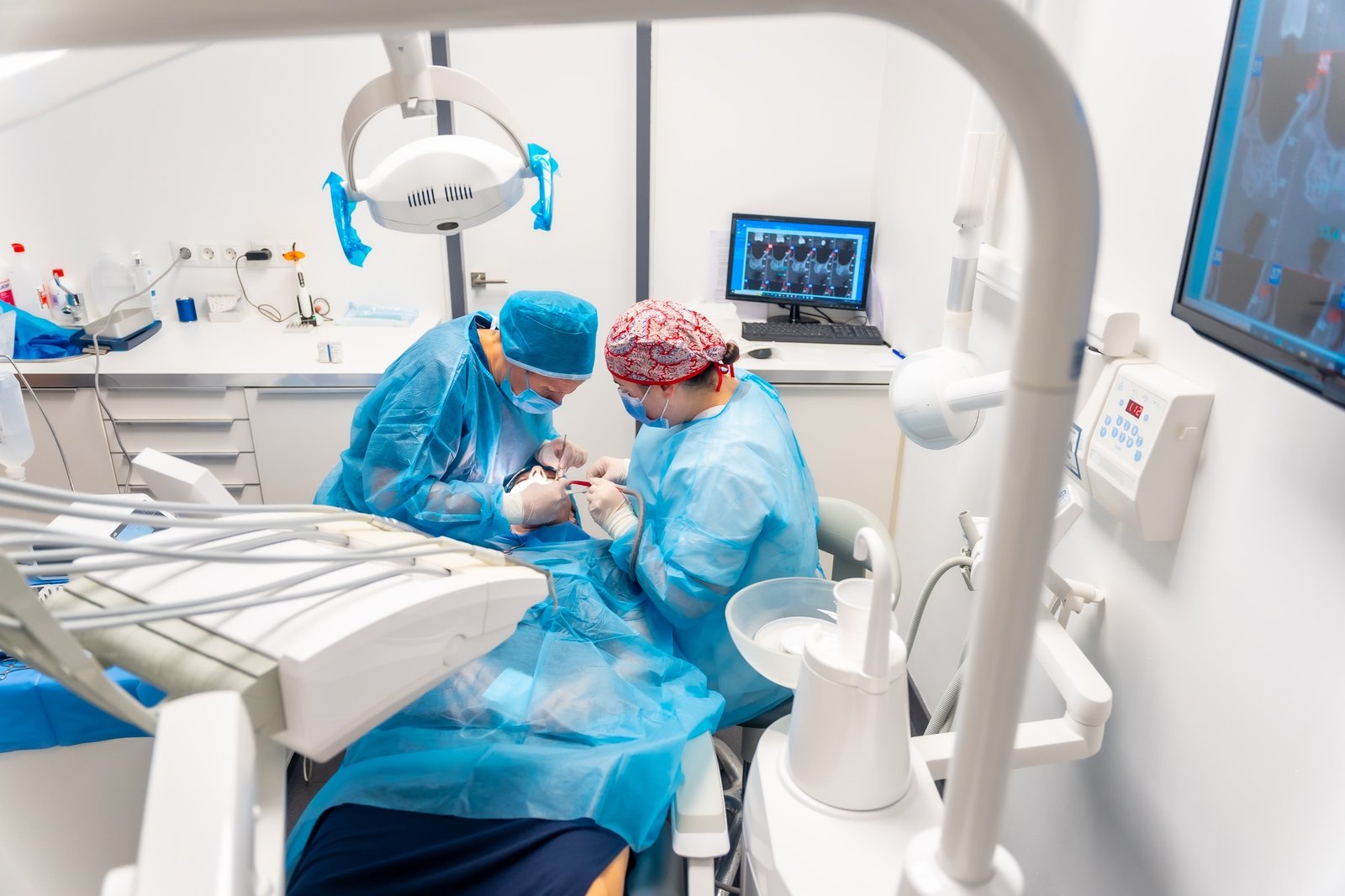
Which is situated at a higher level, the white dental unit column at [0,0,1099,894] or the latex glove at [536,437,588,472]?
the white dental unit column at [0,0,1099,894]

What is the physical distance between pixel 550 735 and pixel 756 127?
231 cm

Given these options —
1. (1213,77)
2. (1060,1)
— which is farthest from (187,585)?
A: (1060,1)

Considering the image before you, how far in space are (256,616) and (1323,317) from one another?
1.02 meters

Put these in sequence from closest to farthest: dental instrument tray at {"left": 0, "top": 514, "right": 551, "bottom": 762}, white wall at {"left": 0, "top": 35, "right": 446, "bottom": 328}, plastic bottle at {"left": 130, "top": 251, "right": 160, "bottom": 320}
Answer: dental instrument tray at {"left": 0, "top": 514, "right": 551, "bottom": 762}, white wall at {"left": 0, "top": 35, "right": 446, "bottom": 328}, plastic bottle at {"left": 130, "top": 251, "right": 160, "bottom": 320}

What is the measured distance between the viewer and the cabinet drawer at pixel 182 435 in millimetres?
2594

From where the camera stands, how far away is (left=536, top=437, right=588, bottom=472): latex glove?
2115 mm

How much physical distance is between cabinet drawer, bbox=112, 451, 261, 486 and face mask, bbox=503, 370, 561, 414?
1.12m

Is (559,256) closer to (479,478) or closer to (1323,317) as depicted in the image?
(479,478)

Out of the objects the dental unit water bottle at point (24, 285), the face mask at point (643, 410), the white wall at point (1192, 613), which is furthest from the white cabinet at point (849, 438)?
the dental unit water bottle at point (24, 285)

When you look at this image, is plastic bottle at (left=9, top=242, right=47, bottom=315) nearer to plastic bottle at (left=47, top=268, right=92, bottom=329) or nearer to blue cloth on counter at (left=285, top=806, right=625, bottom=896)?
plastic bottle at (left=47, top=268, right=92, bottom=329)

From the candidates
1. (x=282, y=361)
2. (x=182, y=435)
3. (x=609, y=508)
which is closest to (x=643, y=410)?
(x=609, y=508)

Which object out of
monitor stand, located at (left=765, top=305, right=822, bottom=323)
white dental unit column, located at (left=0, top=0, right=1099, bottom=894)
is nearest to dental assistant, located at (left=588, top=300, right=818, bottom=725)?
white dental unit column, located at (left=0, top=0, right=1099, bottom=894)

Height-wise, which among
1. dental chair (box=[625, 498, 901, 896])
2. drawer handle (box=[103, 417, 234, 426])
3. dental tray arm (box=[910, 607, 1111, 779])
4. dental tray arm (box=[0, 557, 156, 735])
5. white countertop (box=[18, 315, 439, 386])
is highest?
dental tray arm (box=[0, 557, 156, 735])

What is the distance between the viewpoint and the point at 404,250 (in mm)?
3055
